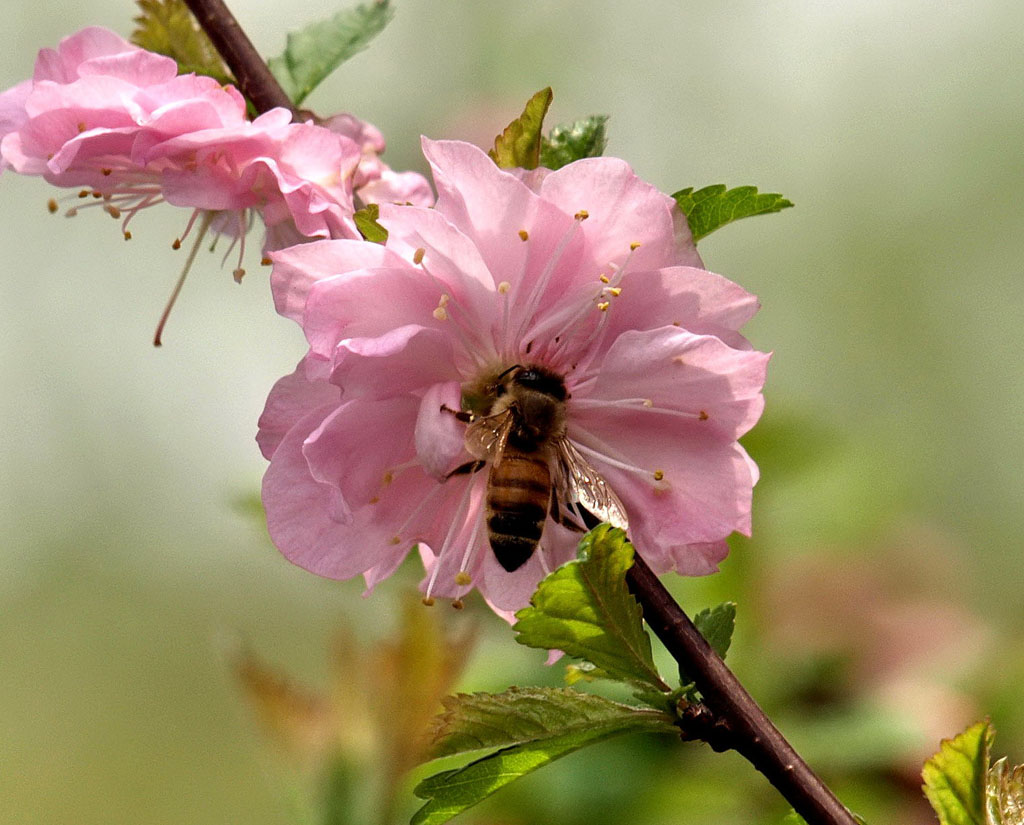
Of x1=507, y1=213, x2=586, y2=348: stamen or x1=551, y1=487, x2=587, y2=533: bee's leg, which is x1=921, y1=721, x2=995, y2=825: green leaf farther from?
x1=507, y1=213, x2=586, y2=348: stamen

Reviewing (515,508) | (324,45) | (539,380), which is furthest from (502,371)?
(324,45)

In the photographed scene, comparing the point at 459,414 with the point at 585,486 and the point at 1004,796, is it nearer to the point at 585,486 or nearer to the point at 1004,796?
the point at 585,486

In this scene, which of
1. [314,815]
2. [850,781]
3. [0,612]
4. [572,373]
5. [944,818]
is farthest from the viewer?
[0,612]

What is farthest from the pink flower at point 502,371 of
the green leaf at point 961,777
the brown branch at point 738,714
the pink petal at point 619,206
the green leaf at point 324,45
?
the green leaf at point 324,45

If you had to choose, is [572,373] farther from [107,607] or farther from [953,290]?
[107,607]

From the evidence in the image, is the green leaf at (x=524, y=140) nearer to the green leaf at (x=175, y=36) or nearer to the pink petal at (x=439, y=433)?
the pink petal at (x=439, y=433)

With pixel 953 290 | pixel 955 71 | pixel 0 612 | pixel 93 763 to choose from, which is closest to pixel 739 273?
pixel 953 290
